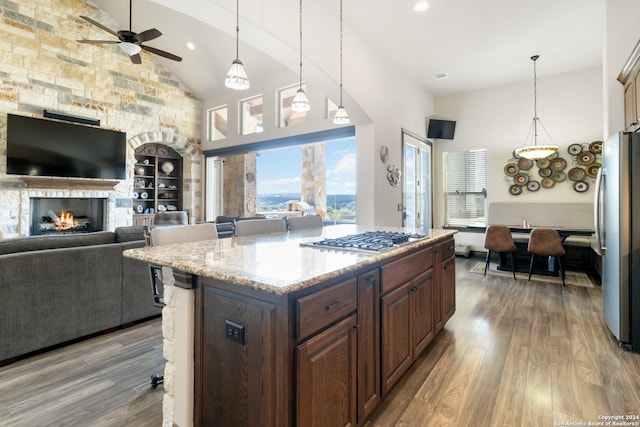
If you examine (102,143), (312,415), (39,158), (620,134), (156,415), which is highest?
(102,143)

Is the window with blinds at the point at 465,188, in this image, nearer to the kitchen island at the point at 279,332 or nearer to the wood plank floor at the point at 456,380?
the wood plank floor at the point at 456,380

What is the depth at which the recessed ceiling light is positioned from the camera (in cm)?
373

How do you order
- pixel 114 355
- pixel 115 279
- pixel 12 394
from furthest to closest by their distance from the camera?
pixel 115 279
pixel 114 355
pixel 12 394

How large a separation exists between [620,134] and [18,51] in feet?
27.7

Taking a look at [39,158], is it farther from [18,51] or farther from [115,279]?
[115,279]

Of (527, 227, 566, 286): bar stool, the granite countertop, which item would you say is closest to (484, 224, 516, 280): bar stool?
(527, 227, 566, 286): bar stool

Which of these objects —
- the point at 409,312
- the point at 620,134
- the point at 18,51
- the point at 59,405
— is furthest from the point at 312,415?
the point at 18,51

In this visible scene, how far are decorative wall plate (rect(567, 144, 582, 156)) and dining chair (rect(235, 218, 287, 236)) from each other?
5.59 meters

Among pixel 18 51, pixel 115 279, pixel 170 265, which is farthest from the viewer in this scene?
pixel 18 51

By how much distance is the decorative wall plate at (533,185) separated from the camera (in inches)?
230

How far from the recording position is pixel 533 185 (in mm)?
5891

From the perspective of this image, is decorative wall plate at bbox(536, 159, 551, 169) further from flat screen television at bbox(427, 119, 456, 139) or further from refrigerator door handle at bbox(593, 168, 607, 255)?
refrigerator door handle at bbox(593, 168, 607, 255)

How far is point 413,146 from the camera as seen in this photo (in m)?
6.00

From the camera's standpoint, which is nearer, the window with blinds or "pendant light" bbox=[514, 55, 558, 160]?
"pendant light" bbox=[514, 55, 558, 160]
